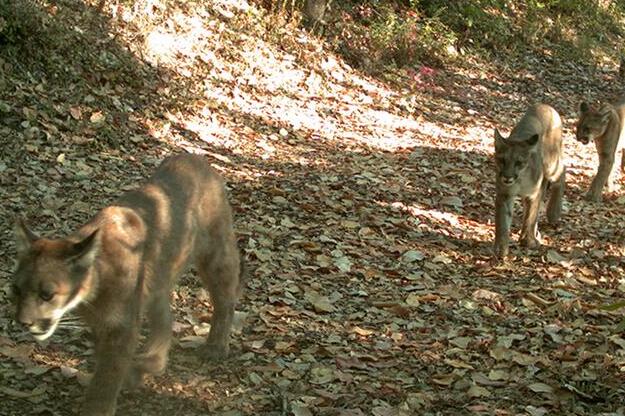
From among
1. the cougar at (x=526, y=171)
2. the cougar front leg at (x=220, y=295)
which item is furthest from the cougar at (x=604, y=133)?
the cougar front leg at (x=220, y=295)

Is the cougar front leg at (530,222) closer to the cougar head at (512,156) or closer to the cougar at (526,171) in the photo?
the cougar at (526,171)

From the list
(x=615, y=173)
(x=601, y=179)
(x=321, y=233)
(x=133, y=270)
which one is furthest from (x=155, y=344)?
(x=615, y=173)

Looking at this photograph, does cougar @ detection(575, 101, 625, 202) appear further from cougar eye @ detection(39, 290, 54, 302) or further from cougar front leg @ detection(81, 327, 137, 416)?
cougar eye @ detection(39, 290, 54, 302)

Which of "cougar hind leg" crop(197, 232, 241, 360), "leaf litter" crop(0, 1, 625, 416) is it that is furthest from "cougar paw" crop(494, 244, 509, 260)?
"cougar hind leg" crop(197, 232, 241, 360)

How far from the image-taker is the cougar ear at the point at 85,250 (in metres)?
4.55

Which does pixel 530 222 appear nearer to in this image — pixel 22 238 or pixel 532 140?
pixel 532 140

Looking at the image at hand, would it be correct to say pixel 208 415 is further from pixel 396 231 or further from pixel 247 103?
pixel 247 103

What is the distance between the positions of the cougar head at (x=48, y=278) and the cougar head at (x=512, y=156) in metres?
5.73

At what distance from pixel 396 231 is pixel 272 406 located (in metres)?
4.28

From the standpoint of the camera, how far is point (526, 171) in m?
9.44

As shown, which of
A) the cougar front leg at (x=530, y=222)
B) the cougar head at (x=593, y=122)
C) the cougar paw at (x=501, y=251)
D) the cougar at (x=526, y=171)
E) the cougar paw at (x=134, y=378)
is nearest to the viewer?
the cougar paw at (x=134, y=378)

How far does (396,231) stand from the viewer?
30.9 feet

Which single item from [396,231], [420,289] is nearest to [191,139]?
[396,231]

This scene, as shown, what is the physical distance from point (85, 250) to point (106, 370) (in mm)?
807
